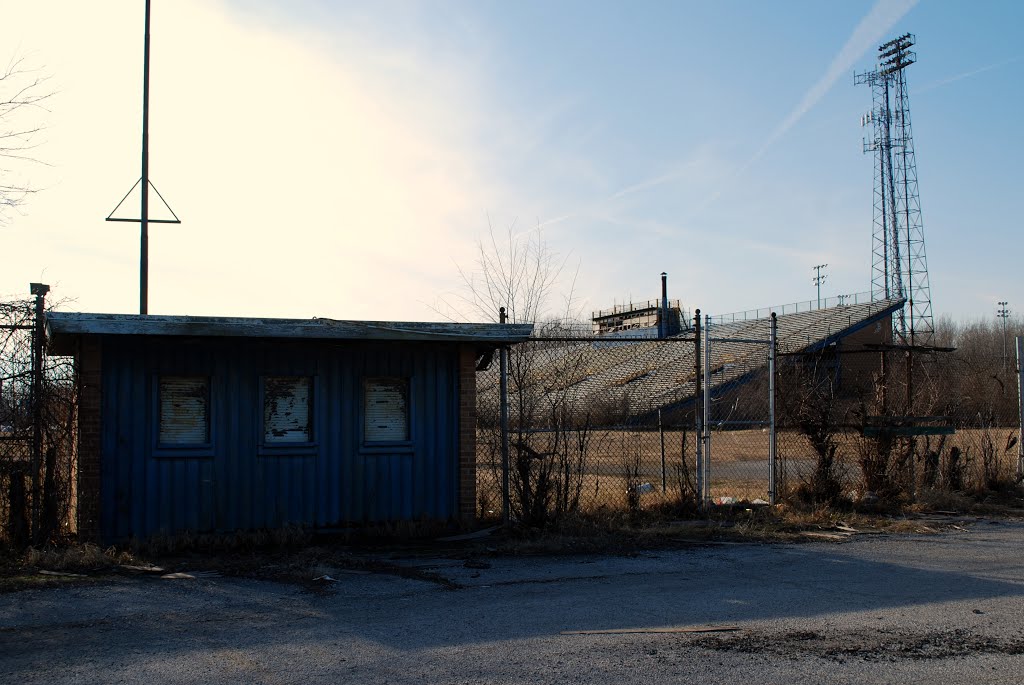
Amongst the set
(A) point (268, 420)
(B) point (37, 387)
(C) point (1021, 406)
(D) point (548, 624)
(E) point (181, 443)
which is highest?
(B) point (37, 387)

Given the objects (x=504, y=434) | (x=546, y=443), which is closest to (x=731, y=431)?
(x=546, y=443)

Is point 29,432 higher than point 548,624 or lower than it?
higher

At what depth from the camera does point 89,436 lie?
31.6 ft

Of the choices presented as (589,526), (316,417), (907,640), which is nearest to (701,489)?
(589,526)

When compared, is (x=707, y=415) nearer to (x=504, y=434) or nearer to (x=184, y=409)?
(x=504, y=434)

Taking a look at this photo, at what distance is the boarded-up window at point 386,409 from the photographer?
432 inches

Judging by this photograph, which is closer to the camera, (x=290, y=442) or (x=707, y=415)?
(x=290, y=442)

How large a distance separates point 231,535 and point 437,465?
8.43ft

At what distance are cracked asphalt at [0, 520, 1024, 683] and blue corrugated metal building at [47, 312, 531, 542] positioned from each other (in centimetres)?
180

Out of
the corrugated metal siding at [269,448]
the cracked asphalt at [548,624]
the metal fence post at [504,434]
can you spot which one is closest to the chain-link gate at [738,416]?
the metal fence post at [504,434]

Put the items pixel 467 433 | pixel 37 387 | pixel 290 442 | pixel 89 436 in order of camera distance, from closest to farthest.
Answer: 1. pixel 37 387
2. pixel 89 436
3. pixel 290 442
4. pixel 467 433

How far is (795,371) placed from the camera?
1365 cm

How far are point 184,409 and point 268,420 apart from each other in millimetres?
945

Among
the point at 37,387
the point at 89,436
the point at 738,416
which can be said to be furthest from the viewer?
the point at 738,416
